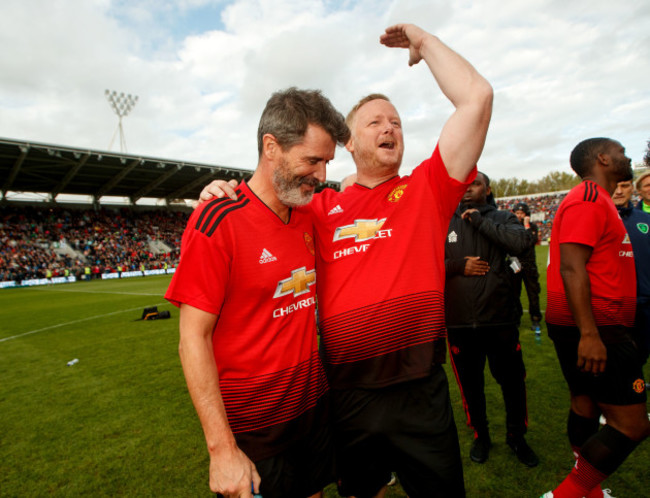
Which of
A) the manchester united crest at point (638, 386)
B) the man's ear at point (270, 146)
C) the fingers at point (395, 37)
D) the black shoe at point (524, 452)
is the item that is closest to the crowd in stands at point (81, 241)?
the black shoe at point (524, 452)

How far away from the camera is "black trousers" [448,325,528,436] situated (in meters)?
3.31

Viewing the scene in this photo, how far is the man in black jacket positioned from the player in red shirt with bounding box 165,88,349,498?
1.90 metres

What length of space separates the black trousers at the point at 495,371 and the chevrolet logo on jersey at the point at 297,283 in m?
2.06

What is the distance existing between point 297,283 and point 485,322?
2192mm

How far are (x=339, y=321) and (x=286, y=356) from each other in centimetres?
35

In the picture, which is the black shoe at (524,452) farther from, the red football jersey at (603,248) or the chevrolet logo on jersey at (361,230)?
the chevrolet logo on jersey at (361,230)

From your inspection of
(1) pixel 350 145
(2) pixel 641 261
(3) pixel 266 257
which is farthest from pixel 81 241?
(2) pixel 641 261

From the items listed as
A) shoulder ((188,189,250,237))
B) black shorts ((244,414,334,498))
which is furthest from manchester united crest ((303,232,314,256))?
black shorts ((244,414,334,498))

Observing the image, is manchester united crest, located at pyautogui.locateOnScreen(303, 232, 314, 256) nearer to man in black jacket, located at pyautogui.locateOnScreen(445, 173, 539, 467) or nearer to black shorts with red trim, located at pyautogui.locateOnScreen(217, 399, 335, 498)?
black shorts with red trim, located at pyautogui.locateOnScreen(217, 399, 335, 498)

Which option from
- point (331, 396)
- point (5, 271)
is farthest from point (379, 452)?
point (5, 271)

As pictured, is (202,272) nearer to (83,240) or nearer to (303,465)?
(303,465)

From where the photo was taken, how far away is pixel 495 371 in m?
3.46

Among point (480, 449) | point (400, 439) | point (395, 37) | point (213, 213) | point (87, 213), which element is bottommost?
point (480, 449)

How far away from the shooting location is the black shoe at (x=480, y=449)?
3.27 meters
